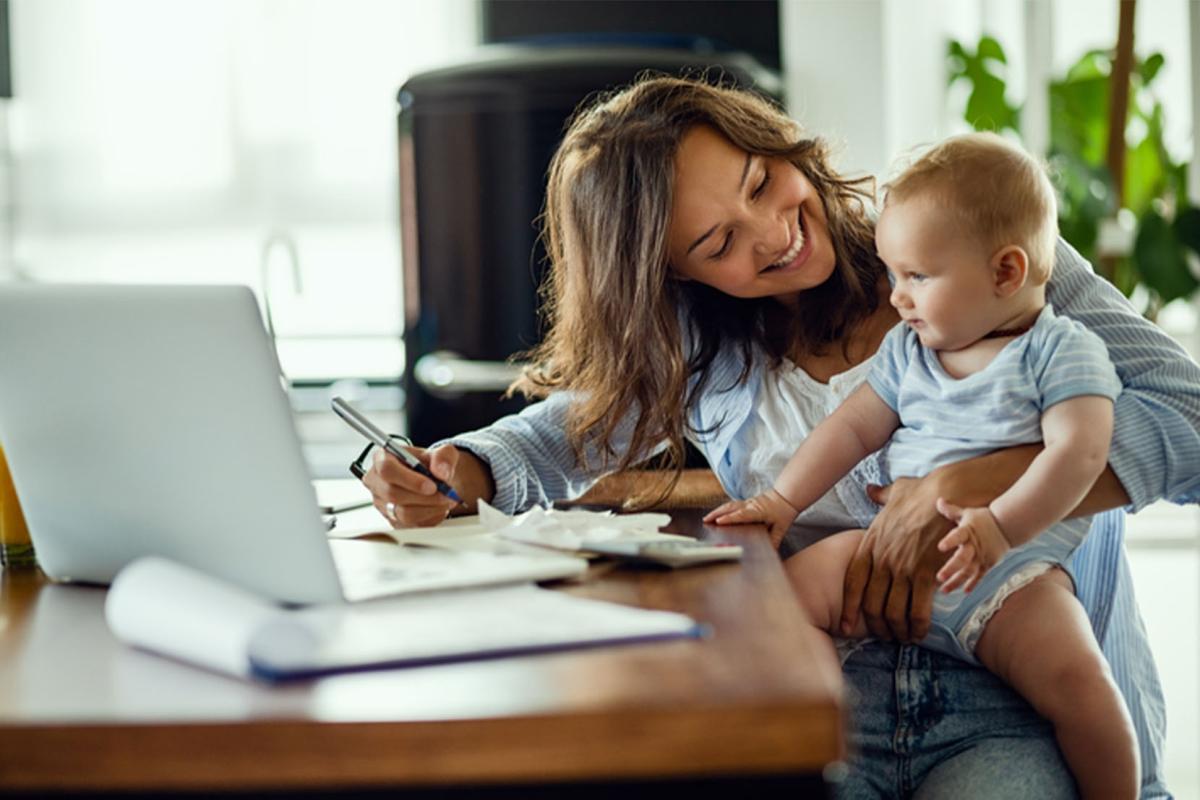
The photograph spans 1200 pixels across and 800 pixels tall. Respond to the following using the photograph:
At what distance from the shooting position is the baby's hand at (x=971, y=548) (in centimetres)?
130

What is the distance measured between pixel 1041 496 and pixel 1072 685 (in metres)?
0.19

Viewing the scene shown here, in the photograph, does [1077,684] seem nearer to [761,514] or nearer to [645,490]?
[761,514]

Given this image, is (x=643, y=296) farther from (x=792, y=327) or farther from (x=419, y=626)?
(x=419, y=626)

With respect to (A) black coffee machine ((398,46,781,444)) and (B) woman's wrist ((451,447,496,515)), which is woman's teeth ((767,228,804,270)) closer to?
(B) woman's wrist ((451,447,496,515))

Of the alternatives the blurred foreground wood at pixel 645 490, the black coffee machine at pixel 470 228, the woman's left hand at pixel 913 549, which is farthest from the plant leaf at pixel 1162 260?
the woman's left hand at pixel 913 549

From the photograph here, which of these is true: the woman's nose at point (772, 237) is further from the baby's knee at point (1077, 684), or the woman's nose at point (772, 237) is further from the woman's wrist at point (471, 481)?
the baby's knee at point (1077, 684)

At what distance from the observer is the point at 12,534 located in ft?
4.46

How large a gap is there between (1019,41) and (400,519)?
9.16 ft

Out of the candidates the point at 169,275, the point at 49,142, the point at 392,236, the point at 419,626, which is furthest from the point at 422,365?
the point at 419,626

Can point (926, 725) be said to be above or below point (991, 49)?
below

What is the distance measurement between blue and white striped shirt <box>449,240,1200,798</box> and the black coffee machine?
4.87 ft

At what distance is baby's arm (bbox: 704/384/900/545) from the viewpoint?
1.50m

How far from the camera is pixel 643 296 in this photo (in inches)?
68.9

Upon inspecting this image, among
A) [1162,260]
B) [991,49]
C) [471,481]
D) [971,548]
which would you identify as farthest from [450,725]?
[991,49]
